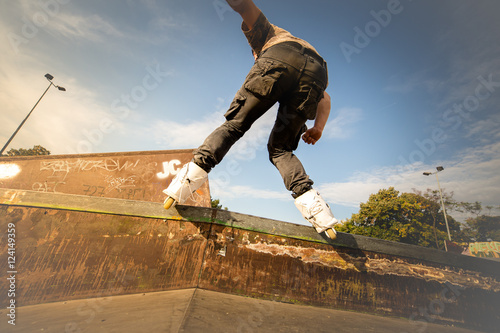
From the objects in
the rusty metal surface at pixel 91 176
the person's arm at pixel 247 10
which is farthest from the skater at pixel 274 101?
the rusty metal surface at pixel 91 176

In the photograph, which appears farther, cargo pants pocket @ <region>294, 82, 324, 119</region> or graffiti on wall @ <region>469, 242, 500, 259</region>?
graffiti on wall @ <region>469, 242, 500, 259</region>

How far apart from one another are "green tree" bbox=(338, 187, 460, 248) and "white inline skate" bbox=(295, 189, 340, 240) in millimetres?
27694

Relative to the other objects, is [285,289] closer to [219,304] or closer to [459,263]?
[219,304]

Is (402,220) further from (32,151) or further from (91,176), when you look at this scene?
(32,151)

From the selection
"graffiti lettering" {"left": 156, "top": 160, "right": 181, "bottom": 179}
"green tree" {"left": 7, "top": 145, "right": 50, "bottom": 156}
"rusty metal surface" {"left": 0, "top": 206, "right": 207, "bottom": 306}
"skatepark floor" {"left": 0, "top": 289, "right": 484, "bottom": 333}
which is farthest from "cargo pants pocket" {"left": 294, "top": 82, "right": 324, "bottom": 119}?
"green tree" {"left": 7, "top": 145, "right": 50, "bottom": 156}

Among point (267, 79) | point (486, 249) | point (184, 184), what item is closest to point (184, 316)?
point (184, 184)

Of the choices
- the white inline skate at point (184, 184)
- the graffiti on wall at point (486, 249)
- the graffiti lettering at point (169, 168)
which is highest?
the graffiti on wall at point (486, 249)

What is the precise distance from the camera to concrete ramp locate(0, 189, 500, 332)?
1104mm

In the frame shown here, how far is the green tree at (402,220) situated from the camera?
2389 centimetres

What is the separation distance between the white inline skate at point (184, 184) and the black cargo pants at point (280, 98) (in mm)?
53

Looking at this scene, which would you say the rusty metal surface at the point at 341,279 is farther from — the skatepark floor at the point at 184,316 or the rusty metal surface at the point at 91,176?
the rusty metal surface at the point at 91,176

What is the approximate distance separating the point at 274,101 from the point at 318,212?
0.84 metres

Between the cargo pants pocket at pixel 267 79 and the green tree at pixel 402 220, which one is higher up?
the green tree at pixel 402 220

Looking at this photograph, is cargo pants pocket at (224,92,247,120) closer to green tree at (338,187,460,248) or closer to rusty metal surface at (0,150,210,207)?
rusty metal surface at (0,150,210,207)
